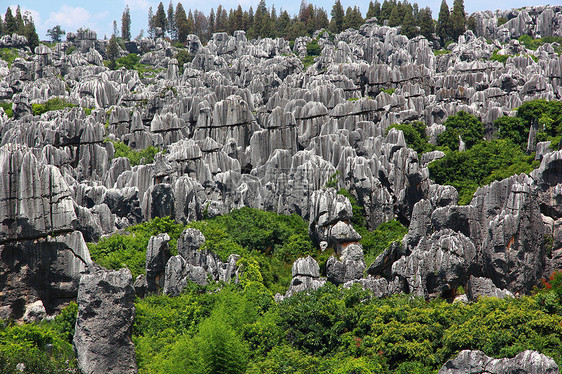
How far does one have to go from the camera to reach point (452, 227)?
3014cm

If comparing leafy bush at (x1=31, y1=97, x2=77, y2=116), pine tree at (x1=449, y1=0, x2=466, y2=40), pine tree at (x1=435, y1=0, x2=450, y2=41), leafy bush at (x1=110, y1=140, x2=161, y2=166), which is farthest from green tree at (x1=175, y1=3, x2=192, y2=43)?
leafy bush at (x1=110, y1=140, x2=161, y2=166)

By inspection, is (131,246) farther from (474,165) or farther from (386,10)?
(386,10)

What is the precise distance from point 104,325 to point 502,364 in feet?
35.3

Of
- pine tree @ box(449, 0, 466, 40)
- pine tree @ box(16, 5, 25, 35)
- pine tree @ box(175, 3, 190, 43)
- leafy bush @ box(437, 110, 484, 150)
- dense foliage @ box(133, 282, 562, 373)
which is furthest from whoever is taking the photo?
pine tree @ box(175, 3, 190, 43)

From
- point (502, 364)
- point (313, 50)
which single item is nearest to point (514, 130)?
point (502, 364)

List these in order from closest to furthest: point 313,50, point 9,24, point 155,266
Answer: point 155,266, point 313,50, point 9,24

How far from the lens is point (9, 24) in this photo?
104000 millimetres

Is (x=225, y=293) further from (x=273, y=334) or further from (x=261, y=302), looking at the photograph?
(x=273, y=334)

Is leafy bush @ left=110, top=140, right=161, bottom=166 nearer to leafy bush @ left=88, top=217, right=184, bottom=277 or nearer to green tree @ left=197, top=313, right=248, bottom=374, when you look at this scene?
leafy bush @ left=88, top=217, right=184, bottom=277

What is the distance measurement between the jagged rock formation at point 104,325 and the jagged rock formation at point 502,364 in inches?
349

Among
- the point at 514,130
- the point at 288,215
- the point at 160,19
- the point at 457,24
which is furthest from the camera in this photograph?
the point at 160,19

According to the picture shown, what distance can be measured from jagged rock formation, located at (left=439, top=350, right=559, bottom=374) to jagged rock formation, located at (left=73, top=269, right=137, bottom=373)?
29.1ft

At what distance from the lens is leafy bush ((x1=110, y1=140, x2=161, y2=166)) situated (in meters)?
52.6

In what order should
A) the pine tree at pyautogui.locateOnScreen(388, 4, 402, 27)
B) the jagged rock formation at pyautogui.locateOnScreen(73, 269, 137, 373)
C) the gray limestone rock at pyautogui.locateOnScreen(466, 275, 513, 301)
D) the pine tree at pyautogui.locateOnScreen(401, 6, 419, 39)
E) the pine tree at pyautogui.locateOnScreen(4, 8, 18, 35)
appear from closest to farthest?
the jagged rock formation at pyautogui.locateOnScreen(73, 269, 137, 373) < the gray limestone rock at pyautogui.locateOnScreen(466, 275, 513, 301) < the pine tree at pyautogui.locateOnScreen(401, 6, 419, 39) < the pine tree at pyautogui.locateOnScreen(388, 4, 402, 27) < the pine tree at pyautogui.locateOnScreen(4, 8, 18, 35)
